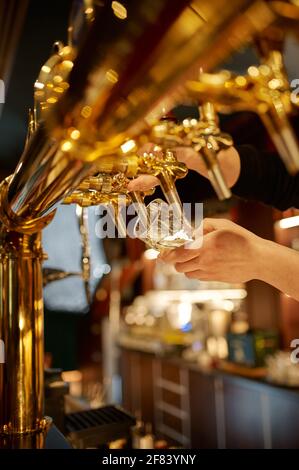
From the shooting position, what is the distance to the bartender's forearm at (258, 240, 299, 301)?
2.67 ft

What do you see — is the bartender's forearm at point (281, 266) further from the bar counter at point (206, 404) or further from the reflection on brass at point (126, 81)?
the bar counter at point (206, 404)

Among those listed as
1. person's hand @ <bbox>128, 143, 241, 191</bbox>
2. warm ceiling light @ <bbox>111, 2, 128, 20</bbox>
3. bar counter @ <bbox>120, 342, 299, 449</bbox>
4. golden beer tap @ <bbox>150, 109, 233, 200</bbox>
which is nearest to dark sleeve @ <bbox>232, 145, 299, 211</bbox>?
person's hand @ <bbox>128, 143, 241, 191</bbox>

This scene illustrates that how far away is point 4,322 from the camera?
72 centimetres

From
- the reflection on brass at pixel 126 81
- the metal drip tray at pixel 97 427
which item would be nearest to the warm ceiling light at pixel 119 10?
the reflection on brass at pixel 126 81

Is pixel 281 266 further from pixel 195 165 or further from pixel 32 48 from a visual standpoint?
pixel 32 48

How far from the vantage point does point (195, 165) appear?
0.91 m

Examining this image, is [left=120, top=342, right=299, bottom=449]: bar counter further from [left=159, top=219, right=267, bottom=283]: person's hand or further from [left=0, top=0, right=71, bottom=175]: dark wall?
[left=0, top=0, right=71, bottom=175]: dark wall

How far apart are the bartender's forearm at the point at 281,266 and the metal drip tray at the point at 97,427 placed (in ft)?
1.76

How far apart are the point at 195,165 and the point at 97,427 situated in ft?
2.20

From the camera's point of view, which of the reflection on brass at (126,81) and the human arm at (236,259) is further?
the human arm at (236,259)

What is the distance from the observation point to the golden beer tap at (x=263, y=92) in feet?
1.06

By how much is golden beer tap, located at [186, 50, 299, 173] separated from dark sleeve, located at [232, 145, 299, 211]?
28.4 inches

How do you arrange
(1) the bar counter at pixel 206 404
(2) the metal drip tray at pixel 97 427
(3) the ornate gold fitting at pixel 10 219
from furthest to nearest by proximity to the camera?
(1) the bar counter at pixel 206 404, (2) the metal drip tray at pixel 97 427, (3) the ornate gold fitting at pixel 10 219
